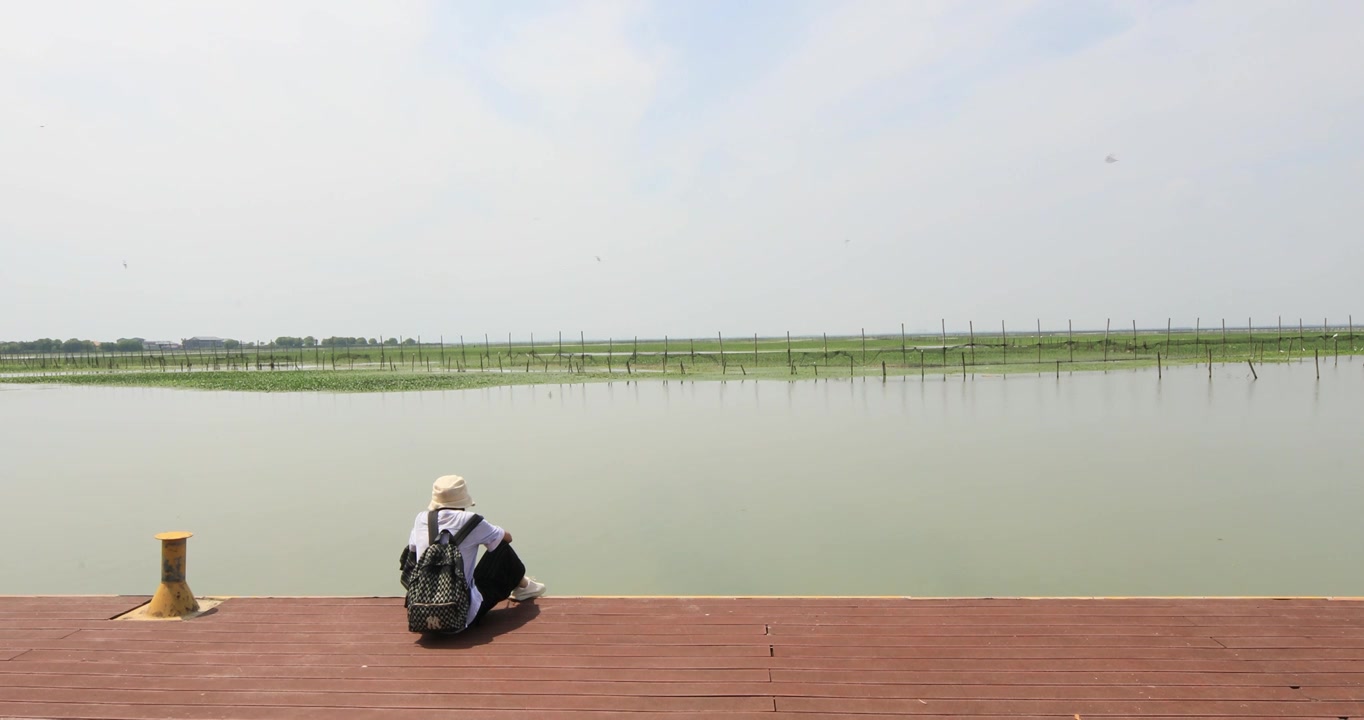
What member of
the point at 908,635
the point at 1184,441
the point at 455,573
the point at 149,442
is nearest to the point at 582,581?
the point at 455,573

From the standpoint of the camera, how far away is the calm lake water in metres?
5.87

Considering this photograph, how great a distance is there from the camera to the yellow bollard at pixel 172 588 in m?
3.95

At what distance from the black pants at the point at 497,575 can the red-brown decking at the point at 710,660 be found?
0.11 m

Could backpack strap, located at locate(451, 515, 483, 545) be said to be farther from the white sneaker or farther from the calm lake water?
the calm lake water

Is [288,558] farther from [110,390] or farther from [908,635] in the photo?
[110,390]

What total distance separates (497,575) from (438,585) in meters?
0.38

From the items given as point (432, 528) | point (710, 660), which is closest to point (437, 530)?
point (432, 528)

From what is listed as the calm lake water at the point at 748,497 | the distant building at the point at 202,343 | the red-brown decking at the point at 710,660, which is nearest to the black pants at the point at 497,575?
the red-brown decking at the point at 710,660

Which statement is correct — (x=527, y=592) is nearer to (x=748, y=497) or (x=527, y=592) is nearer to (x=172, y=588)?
(x=172, y=588)

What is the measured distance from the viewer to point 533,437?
12.8 metres

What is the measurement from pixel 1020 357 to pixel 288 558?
35026 mm

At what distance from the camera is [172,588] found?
13.1ft

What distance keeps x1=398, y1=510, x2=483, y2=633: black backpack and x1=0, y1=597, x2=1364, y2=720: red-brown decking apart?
10 centimetres

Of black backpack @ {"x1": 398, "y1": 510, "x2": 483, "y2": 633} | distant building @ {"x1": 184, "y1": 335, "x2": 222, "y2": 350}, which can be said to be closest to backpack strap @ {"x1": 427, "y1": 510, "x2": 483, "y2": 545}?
black backpack @ {"x1": 398, "y1": 510, "x2": 483, "y2": 633}
